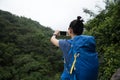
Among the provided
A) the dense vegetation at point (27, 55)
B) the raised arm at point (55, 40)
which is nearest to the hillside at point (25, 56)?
the dense vegetation at point (27, 55)

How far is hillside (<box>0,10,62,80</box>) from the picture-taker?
27953 mm

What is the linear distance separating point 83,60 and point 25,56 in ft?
95.6

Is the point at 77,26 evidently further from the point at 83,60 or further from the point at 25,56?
the point at 25,56

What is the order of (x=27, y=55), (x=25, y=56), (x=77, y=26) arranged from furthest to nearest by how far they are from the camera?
1. (x=27, y=55)
2. (x=25, y=56)
3. (x=77, y=26)

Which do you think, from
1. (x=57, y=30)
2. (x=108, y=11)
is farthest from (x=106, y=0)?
(x=57, y=30)

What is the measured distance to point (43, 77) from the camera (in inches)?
1098

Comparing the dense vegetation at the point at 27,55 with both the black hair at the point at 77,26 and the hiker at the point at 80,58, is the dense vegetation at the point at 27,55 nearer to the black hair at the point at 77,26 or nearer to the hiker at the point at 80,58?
the black hair at the point at 77,26

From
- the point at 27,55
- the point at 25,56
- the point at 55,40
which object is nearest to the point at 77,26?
the point at 55,40

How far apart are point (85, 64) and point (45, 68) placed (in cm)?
2759

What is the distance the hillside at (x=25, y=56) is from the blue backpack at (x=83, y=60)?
24.1m

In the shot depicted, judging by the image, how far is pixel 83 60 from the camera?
2279 millimetres

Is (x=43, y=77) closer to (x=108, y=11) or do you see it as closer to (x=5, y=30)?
(x=5, y=30)

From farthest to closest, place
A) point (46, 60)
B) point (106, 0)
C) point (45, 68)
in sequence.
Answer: point (46, 60) < point (45, 68) < point (106, 0)

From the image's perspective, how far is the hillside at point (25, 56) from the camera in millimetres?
27953
